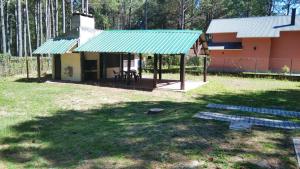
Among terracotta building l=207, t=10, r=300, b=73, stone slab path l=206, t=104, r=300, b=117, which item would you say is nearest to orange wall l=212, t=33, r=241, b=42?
A: terracotta building l=207, t=10, r=300, b=73

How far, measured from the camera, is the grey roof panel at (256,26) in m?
27.3

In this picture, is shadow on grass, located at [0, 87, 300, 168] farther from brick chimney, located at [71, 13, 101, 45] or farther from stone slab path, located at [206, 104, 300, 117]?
brick chimney, located at [71, 13, 101, 45]

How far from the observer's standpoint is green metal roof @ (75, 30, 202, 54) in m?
15.9

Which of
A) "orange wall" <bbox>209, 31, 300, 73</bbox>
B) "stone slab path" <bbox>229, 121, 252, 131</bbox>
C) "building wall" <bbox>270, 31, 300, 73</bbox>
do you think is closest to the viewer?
"stone slab path" <bbox>229, 121, 252, 131</bbox>

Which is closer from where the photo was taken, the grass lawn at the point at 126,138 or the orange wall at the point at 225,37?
the grass lawn at the point at 126,138

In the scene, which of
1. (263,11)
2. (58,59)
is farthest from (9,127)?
(263,11)

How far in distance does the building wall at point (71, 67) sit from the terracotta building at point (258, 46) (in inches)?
531

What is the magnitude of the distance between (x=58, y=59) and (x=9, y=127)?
12402 mm

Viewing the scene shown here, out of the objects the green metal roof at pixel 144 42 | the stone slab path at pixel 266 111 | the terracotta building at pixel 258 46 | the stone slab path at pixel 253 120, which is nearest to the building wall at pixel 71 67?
the green metal roof at pixel 144 42

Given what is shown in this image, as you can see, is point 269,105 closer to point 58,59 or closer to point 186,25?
point 58,59

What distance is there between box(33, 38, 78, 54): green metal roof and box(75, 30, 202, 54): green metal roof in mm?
550

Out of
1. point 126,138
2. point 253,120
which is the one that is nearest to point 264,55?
point 253,120

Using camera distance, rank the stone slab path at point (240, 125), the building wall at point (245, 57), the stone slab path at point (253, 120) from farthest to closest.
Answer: the building wall at point (245, 57) < the stone slab path at point (253, 120) < the stone slab path at point (240, 125)

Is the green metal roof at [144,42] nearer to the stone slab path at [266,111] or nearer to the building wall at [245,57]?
the stone slab path at [266,111]
